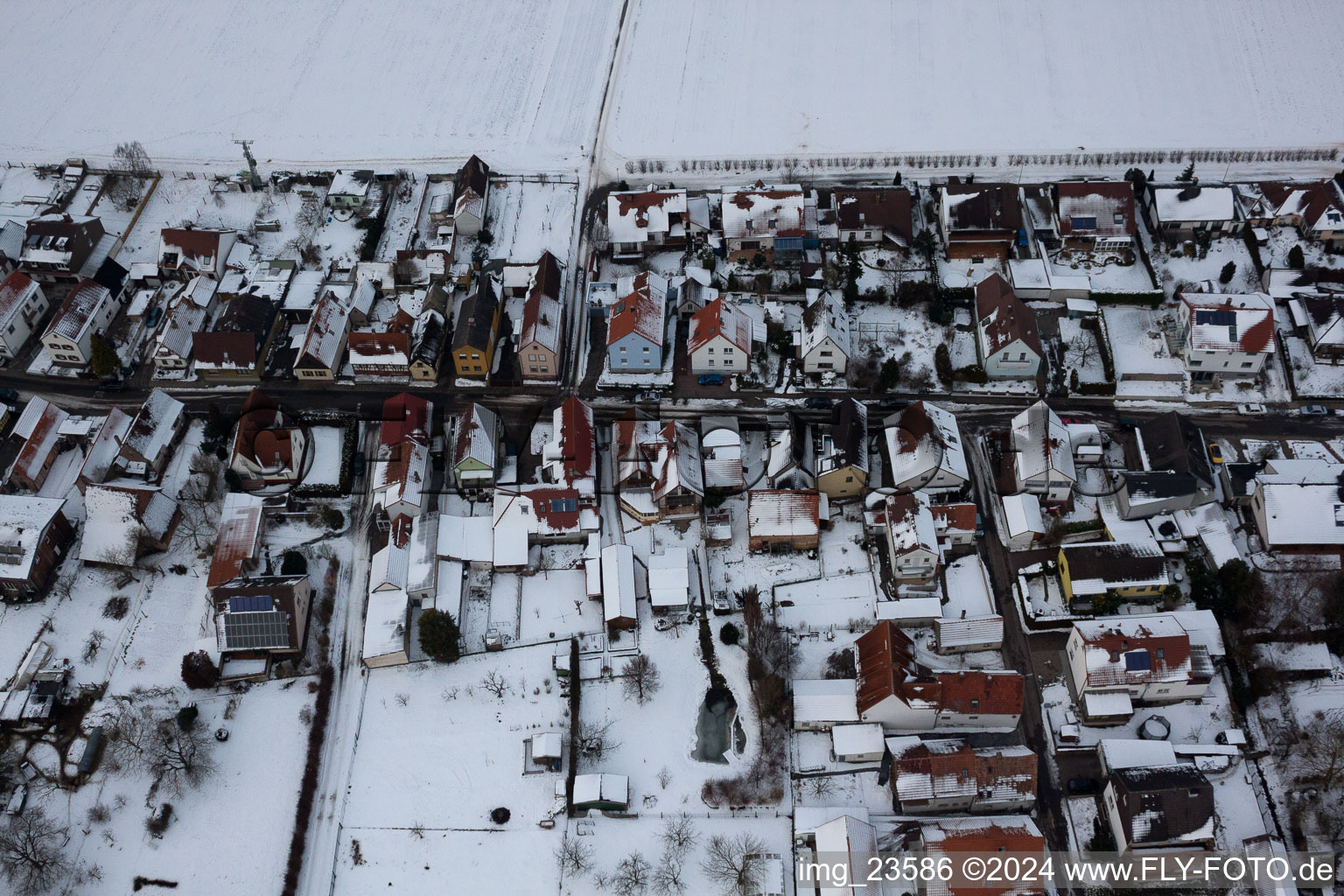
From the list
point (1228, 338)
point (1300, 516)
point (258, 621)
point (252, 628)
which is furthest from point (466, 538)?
point (1228, 338)

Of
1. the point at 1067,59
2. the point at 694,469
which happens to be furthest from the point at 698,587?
the point at 1067,59

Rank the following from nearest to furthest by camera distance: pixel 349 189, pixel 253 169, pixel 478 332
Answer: pixel 478 332
pixel 349 189
pixel 253 169

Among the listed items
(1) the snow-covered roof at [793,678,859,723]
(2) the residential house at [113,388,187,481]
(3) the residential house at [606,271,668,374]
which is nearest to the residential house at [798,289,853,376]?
(3) the residential house at [606,271,668,374]

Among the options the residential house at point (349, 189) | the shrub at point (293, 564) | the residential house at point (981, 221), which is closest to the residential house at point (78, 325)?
the residential house at point (349, 189)

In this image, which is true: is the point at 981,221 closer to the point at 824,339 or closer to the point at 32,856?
the point at 824,339

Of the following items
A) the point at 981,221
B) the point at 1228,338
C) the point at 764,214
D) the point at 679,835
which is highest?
the point at 764,214

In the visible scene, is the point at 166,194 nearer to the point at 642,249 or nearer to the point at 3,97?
the point at 3,97

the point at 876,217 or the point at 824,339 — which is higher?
the point at 876,217
